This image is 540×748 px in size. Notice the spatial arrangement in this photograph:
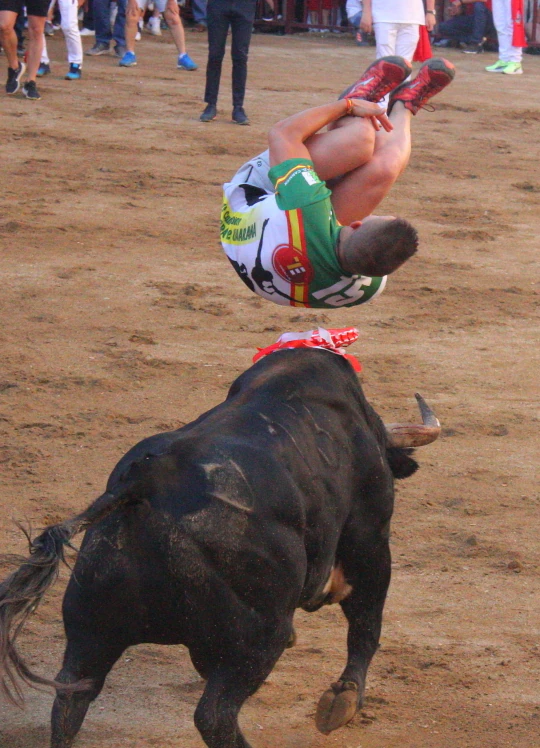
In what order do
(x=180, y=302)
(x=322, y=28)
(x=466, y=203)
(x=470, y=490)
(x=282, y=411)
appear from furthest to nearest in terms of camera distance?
(x=322, y=28) < (x=466, y=203) < (x=180, y=302) < (x=470, y=490) < (x=282, y=411)

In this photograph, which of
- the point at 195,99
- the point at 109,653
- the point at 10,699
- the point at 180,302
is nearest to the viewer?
the point at 10,699

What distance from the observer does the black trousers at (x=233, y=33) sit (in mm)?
10578

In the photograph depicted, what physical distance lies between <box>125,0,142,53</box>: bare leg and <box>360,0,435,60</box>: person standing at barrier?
10.6ft

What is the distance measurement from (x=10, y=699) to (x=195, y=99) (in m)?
10.5

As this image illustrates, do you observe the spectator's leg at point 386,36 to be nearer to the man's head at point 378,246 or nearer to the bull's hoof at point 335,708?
the man's head at point 378,246

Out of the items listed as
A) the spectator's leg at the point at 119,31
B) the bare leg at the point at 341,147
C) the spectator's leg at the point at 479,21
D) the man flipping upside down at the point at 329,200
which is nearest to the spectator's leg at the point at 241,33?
the spectator's leg at the point at 119,31

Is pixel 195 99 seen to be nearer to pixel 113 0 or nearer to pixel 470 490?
pixel 113 0

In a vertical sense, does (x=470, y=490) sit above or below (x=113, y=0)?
below

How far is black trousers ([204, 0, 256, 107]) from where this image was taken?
1058cm

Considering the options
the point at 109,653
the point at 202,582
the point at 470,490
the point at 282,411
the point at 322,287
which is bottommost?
the point at 470,490

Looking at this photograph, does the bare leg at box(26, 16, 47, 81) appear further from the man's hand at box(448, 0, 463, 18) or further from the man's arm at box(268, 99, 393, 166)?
the man's arm at box(268, 99, 393, 166)

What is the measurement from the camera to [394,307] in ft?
23.1

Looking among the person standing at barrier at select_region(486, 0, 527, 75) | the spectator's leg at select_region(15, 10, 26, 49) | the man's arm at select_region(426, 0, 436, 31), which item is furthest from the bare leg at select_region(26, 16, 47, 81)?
the person standing at barrier at select_region(486, 0, 527, 75)

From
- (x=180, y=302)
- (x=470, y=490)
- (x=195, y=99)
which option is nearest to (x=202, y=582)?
(x=470, y=490)
